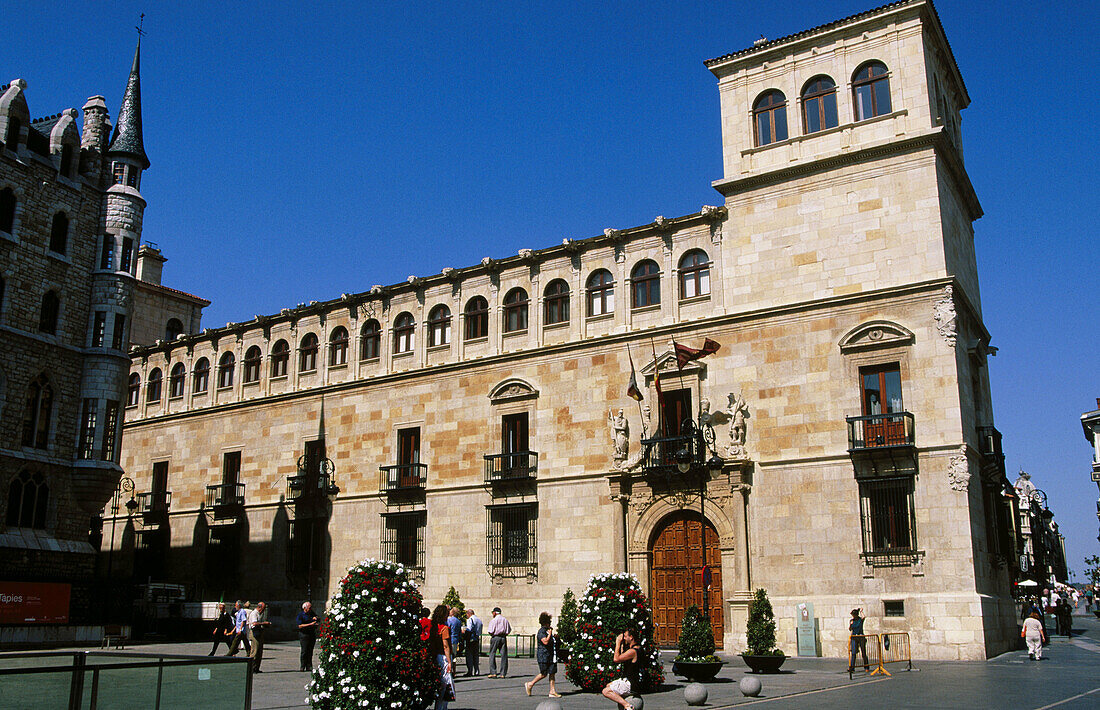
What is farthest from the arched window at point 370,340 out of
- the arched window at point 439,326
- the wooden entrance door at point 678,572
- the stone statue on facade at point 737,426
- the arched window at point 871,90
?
the arched window at point 871,90

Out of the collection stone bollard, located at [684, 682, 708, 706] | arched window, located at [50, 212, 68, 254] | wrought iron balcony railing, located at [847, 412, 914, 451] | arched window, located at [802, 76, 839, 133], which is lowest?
stone bollard, located at [684, 682, 708, 706]

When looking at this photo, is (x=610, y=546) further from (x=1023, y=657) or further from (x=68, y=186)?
(x=68, y=186)

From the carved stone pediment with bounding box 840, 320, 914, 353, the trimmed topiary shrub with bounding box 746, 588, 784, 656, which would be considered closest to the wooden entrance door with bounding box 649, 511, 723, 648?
the trimmed topiary shrub with bounding box 746, 588, 784, 656

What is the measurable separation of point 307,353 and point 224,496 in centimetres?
847

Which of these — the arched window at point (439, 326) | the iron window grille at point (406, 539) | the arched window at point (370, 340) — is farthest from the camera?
the arched window at point (370, 340)

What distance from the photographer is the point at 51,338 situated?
3500cm

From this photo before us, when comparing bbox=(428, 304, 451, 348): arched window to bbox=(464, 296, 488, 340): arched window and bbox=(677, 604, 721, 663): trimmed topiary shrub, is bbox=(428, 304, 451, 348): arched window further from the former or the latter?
bbox=(677, 604, 721, 663): trimmed topiary shrub

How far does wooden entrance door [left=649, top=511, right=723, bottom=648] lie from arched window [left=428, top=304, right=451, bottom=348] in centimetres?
1361

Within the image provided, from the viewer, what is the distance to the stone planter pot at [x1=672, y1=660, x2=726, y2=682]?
21281 mm

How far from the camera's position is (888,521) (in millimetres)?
28109

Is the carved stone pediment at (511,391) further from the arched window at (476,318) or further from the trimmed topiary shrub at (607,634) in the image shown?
the trimmed topiary shrub at (607,634)

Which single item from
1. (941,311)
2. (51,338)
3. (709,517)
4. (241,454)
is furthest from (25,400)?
(941,311)

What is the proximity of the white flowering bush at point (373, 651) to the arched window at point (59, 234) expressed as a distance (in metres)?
28.1

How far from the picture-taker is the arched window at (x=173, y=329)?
55.5 m
